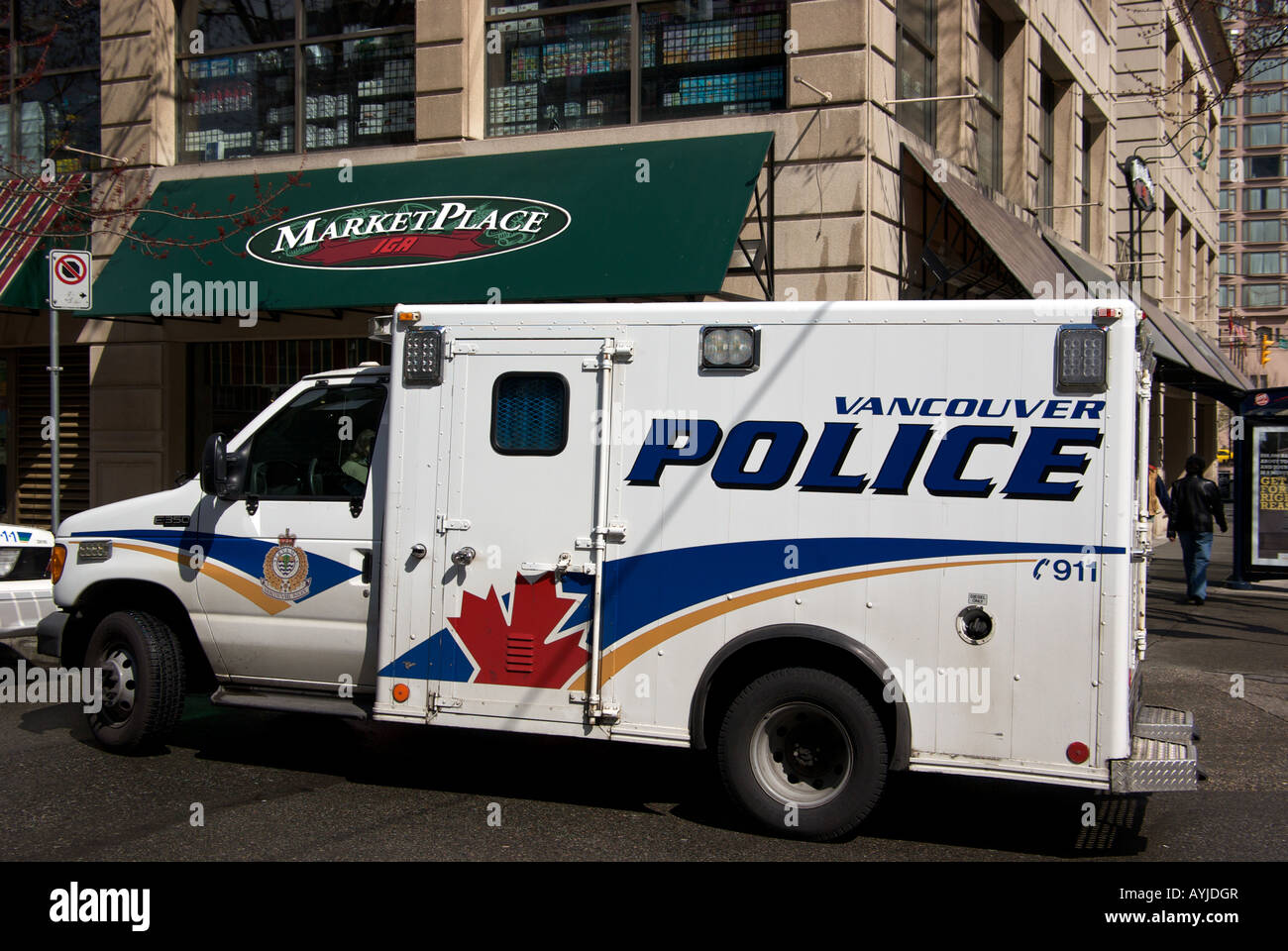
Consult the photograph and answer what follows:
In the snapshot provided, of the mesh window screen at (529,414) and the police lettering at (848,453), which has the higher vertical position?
the mesh window screen at (529,414)

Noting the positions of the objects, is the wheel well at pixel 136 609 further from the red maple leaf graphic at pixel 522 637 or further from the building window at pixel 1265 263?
the building window at pixel 1265 263

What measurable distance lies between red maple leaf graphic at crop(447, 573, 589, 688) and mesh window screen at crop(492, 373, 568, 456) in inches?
26.3

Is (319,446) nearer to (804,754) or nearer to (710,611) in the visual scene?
(710,611)

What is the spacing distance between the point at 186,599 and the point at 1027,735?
4744mm

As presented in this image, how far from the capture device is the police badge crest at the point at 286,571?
22.4ft

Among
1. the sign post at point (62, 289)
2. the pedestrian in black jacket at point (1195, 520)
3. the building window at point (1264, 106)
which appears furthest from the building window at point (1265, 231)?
the sign post at point (62, 289)

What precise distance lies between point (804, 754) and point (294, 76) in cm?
1217

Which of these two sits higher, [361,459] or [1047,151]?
[1047,151]

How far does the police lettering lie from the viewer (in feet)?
17.9

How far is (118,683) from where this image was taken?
23.8 feet

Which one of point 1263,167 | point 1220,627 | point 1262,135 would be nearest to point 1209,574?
point 1220,627

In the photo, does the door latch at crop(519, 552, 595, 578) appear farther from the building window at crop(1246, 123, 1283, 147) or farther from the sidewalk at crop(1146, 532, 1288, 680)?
the building window at crop(1246, 123, 1283, 147)

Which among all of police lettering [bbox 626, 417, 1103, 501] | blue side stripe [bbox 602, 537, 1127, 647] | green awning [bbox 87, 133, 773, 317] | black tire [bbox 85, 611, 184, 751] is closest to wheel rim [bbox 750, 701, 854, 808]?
blue side stripe [bbox 602, 537, 1127, 647]

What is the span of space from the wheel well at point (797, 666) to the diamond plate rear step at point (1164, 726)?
117 cm
